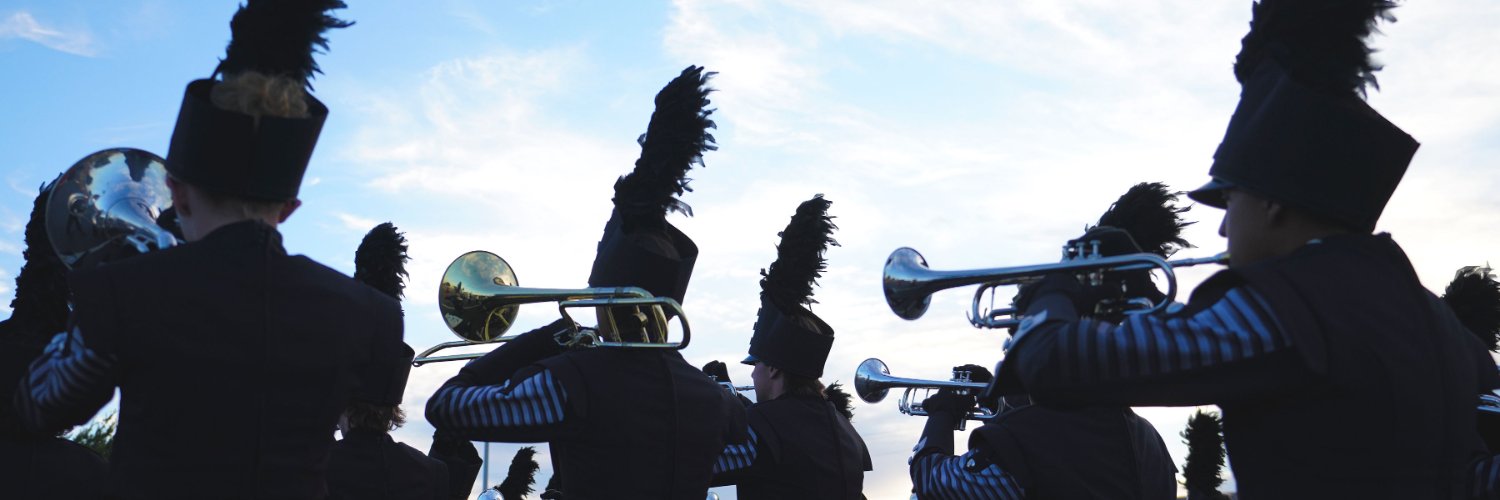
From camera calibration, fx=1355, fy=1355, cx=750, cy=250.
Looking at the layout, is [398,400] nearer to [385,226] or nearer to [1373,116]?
[385,226]

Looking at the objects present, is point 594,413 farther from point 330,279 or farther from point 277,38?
point 277,38

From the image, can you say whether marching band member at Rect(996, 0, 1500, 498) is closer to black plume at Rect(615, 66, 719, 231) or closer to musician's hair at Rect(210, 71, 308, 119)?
musician's hair at Rect(210, 71, 308, 119)

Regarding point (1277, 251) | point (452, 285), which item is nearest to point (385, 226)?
point (452, 285)

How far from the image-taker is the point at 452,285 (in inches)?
223

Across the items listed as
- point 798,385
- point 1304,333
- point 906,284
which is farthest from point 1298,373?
point 798,385

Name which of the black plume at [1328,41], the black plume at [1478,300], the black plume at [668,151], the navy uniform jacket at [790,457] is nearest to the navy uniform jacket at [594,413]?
the black plume at [668,151]

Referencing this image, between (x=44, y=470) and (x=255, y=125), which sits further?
(x=44, y=470)

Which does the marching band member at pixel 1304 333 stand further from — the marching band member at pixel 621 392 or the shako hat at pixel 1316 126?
the marching band member at pixel 621 392

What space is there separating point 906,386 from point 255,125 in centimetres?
454

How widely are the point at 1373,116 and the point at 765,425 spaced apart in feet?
14.7

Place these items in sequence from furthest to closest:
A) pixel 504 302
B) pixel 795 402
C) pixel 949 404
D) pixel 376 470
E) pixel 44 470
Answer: pixel 795 402, pixel 376 470, pixel 949 404, pixel 504 302, pixel 44 470

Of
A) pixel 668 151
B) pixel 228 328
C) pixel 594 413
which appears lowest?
pixel 228 328

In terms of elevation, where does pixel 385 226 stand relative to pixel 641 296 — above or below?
above

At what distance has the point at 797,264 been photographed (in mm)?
7980
